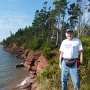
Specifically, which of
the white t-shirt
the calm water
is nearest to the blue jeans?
the white t-shirt

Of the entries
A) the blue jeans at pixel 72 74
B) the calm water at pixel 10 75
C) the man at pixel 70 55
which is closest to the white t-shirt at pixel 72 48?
the man at pixel 70 55

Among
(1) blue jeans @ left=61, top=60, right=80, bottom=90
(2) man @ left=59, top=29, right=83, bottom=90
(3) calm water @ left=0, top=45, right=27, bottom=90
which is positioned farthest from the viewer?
(3) calm water @ left=0, top=45, right=27, bottom=90

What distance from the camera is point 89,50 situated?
13.9 m

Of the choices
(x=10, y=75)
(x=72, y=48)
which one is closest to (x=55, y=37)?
(x=10, y=75)

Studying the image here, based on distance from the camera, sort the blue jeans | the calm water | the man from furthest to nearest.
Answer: the calm water < the man < the blue jeans

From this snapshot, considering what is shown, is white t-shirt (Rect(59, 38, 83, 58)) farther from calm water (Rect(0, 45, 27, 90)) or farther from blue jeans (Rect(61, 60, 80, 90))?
calm water (Rect(0, 45, 27, 90))

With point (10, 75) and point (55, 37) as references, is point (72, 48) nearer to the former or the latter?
point (10, 75)

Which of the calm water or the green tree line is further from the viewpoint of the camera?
the calm water

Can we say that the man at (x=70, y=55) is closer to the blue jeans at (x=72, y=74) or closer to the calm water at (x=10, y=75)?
the blue jeans at (x=72, y=74)

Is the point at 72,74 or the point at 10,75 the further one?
the point at 10,75

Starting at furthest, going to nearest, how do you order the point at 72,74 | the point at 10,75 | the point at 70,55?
the point at 10,75 < the point at 70,55 < the point at 72,74

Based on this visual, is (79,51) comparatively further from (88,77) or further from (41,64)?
(41,64)

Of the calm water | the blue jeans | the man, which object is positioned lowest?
the calm water

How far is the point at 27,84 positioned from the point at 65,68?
19301 mm
